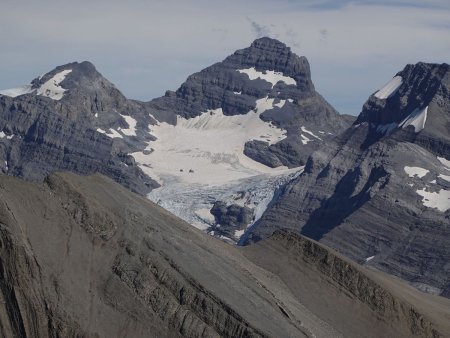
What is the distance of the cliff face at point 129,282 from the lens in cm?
8219

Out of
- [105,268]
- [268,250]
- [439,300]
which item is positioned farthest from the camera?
[439,300]

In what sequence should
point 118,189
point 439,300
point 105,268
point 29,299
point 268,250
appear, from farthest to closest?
point 439,300, point 268,250, point 118,189, point 105,268, point 29,299

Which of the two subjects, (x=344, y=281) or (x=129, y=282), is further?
(x=344, y=281)

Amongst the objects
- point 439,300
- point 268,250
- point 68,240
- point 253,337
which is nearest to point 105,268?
point 68,240

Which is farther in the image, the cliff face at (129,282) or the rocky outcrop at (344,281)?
the rocky outcrop at (344,281)

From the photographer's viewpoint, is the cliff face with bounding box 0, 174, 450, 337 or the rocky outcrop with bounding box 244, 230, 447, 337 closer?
the cliff face with bounding box 0, 174, 450, 337

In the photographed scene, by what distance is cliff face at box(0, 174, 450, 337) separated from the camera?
82.2 m

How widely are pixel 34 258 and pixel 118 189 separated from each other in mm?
15932

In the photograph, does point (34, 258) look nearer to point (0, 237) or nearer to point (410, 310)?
point (0, 237)

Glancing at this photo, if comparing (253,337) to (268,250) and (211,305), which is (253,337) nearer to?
(211,305)

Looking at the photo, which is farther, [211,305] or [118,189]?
[118,189]

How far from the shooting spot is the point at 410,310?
335 ft

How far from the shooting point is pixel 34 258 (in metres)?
83.1

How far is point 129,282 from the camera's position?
86250mm
